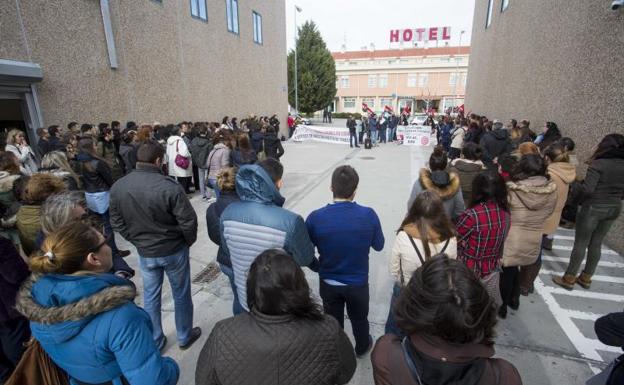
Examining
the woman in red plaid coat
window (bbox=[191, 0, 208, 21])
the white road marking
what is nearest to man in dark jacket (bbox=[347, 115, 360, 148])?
window (bbox=[191, 0, 208, 21])

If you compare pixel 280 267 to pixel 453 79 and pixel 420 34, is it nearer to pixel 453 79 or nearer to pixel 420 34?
pixel 453 79

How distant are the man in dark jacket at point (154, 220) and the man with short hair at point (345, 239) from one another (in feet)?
3.89

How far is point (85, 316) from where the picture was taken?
4.40ft

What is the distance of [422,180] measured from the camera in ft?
10.8

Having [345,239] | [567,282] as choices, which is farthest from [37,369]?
[567,282]

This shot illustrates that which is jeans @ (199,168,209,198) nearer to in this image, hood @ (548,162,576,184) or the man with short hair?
the man with short hair

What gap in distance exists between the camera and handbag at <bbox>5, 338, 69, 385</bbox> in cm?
150

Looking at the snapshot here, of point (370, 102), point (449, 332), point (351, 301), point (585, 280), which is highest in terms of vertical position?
point (370, 102)

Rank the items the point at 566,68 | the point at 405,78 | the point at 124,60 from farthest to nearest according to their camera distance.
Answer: the point at 405,78, the point at 124,60, the point at 566,68

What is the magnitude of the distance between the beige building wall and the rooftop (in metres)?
43.2

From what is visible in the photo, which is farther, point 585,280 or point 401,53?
point 401,53

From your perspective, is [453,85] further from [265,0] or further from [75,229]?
[75,229]

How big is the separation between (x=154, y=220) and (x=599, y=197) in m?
4.74

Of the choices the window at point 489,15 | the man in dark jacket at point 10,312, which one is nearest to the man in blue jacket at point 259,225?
the man in dark jacket at point 10,312
